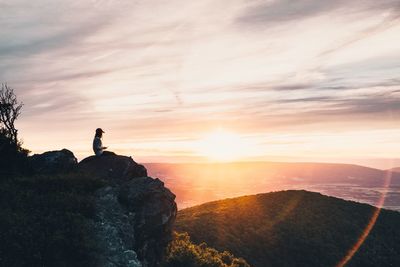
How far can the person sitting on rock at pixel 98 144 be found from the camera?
2910cm

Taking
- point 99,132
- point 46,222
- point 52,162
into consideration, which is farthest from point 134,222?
point 99,132

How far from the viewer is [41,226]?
19.8m

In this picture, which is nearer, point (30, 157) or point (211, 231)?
point (30, 157)

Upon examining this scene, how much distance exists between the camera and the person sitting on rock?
95.5 ft

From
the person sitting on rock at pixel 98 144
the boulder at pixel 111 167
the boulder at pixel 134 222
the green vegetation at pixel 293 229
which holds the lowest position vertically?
the green vegetation at pixel 293 229

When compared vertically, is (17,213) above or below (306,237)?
above

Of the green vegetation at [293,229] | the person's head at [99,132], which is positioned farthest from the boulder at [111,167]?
the green vegetation at [293,229]

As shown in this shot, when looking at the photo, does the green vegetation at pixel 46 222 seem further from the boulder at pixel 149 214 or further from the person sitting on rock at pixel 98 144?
the person sitting on rock at pixel 98 144

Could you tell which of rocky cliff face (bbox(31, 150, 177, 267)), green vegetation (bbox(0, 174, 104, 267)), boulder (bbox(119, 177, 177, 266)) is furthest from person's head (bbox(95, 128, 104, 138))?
green vegetation (bbox(0, 174, 104, 267))

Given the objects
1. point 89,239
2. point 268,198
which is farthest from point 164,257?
point 268,198

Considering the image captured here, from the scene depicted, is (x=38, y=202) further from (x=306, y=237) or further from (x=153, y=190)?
(x=306, y=237)

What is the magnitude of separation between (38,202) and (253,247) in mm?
30557

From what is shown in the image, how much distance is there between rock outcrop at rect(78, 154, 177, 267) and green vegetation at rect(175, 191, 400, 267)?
54.3 feet

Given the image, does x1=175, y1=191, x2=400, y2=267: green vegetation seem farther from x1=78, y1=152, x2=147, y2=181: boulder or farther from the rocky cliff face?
the rocky cliff face
